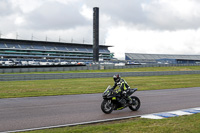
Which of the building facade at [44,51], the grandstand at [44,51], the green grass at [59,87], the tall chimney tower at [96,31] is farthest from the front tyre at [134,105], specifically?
the building facade at [44,51]

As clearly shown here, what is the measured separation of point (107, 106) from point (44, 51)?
94707mm

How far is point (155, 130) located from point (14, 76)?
24.3 metres

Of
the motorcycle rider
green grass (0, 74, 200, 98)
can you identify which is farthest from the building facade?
the motorcycle rider

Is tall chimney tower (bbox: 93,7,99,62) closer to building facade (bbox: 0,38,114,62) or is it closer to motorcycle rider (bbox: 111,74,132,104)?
building facade (bbox: 0,38,114,62)

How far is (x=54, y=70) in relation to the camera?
43438 mm

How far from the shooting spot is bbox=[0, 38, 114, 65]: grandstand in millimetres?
91250

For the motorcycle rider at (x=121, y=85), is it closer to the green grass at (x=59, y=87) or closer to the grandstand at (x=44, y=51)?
the green grass at (x=59, y=87)

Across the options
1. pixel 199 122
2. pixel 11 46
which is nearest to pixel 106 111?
pixel 199 122

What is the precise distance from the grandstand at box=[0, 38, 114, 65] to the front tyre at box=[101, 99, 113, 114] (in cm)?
7669

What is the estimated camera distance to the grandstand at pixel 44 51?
9125cm

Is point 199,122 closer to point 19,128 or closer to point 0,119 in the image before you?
point 19,128

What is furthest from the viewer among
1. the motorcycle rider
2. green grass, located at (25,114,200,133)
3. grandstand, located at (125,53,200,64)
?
grandstand, located at (125,53,200,64)

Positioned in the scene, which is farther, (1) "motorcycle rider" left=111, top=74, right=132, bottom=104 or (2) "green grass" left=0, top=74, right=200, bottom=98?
(2) "green grass" left=0, top=74, right=200, bottom=98

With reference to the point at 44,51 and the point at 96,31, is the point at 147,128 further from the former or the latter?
the point at 44,51
